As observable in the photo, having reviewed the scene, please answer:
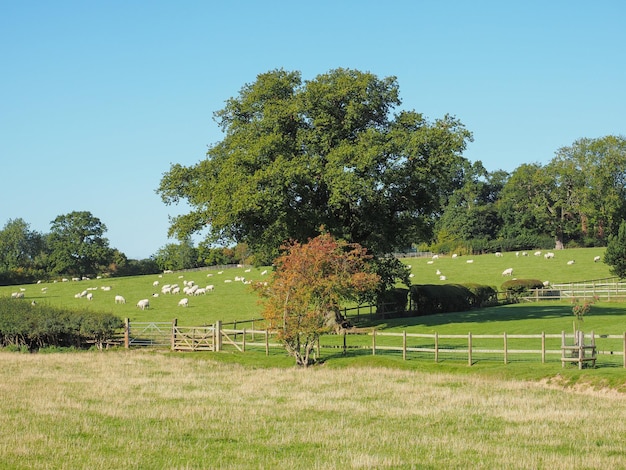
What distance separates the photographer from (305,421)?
2181 centimetres

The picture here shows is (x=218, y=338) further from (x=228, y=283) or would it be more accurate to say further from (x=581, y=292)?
(x=228, y=283)

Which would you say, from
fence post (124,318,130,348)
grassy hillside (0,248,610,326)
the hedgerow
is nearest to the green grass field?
fence post (124,318,130,348)

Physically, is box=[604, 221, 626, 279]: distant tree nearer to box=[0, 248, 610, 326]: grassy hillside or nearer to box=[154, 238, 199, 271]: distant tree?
box=[0, 248, 610, 326]: grassy hillside

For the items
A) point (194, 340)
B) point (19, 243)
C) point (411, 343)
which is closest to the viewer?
point (411, 343)

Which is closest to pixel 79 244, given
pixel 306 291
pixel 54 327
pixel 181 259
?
pixel 181 259

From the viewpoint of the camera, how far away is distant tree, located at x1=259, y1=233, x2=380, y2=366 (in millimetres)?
36031

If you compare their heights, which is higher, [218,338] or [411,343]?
[218,338]

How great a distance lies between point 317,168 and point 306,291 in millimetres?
10875

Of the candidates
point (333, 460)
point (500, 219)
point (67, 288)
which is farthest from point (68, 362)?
point (500, 219)

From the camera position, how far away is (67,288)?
3875 inches

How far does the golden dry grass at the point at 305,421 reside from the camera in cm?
1694

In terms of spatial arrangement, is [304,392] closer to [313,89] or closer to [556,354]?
[556,354]

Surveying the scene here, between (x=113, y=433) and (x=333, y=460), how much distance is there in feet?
21.6

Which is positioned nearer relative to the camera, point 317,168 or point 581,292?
point 317,168
